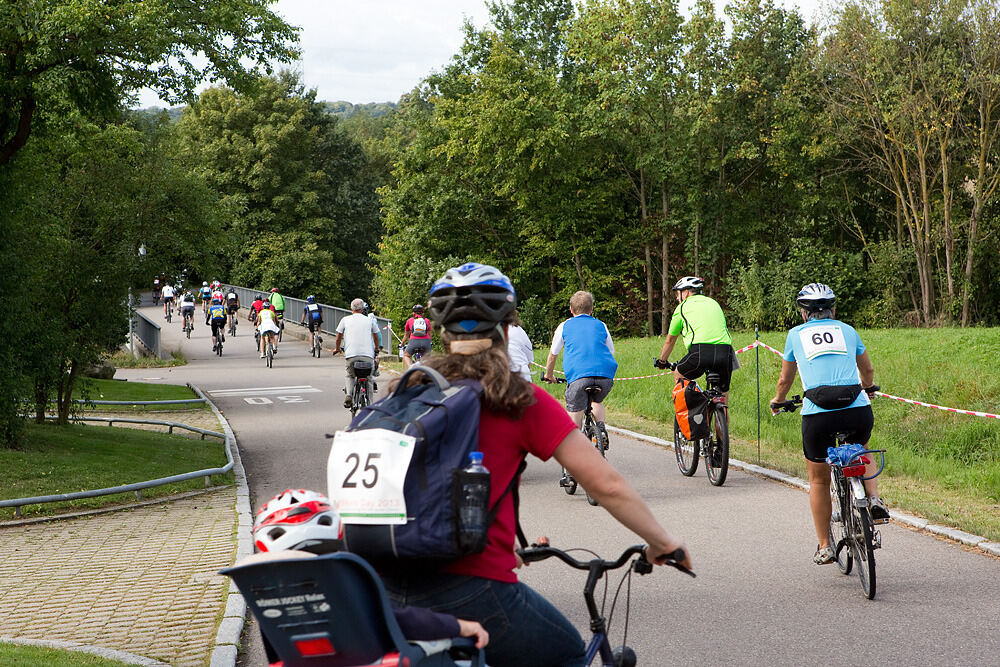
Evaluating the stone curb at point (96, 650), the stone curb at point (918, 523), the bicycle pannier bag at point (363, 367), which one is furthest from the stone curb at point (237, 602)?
the stone curb at point (918, 523)

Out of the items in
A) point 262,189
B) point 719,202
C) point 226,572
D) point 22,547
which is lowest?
point 22,547

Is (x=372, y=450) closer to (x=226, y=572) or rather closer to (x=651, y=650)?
(x=226, y=572)

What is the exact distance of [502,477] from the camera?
291 centimetres

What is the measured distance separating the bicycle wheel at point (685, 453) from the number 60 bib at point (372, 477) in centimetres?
901

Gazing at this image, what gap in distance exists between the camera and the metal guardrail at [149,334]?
39.3 m

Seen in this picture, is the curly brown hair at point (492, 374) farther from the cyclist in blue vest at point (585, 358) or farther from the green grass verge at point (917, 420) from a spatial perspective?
the cyclist in blue vest at point (585, 358)

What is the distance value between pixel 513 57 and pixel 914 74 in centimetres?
1839

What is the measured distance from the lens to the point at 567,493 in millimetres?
10875

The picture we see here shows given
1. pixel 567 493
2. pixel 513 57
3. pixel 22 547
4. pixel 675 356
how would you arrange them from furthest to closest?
pixel 513 57 → pixel 675 356 → pixel 567 493 → pixel 22 547

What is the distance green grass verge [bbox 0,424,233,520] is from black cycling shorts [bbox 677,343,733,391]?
556 cm

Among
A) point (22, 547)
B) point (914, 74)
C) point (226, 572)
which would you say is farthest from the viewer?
point (914, 74)

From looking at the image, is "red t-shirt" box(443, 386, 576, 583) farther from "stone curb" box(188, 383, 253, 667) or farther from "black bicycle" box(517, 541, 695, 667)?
"stone curb" box(188, 383, 253, 667)

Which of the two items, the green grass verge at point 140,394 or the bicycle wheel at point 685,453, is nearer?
the bicycle wheel at point 685,453

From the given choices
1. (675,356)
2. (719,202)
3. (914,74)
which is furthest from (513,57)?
(675,356)
